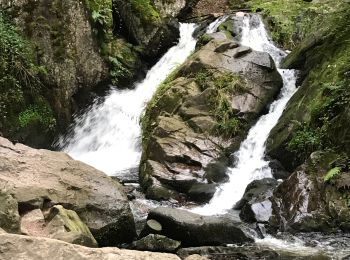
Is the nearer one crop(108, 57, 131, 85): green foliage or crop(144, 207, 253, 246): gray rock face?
crop(144, 207, 253, 246): gray rock face

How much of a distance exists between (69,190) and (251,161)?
4.89 metres

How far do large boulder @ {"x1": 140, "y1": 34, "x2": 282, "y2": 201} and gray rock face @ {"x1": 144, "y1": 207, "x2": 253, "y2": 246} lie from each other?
2.30 m

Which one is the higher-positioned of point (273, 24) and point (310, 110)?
point (273, 24)

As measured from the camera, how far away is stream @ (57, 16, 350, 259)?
23.3 ft

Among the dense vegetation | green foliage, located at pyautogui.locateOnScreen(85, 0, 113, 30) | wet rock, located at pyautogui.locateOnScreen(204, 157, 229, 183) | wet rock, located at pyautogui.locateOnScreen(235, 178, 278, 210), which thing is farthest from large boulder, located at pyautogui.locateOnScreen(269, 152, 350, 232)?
green foliage, located at pyautogui.locateOnScreen(85, 0, 113, 30)

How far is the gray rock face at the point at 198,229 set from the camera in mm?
6746

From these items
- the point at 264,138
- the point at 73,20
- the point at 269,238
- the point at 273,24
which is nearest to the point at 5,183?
the point at 269,238

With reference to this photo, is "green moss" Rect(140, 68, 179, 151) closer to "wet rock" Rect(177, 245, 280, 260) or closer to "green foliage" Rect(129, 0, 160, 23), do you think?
"green foliage" Rect(129, 0, 160, 23)

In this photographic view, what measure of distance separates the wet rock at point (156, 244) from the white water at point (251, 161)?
2105 mm

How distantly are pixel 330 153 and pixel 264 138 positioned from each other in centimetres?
246

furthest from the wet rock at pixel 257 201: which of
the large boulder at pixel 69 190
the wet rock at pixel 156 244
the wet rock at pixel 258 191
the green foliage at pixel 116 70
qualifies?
the green foliage at pixel 116 70

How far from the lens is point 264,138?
10.8m

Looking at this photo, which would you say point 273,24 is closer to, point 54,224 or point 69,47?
point 69,47

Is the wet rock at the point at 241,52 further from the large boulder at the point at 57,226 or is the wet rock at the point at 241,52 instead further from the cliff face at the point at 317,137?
the large boulder at the point at 57,226
